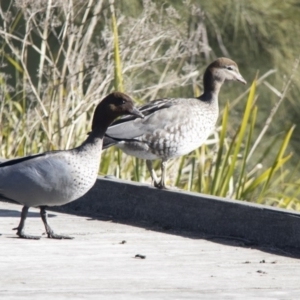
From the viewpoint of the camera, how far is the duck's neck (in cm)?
792

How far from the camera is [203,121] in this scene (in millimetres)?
7469

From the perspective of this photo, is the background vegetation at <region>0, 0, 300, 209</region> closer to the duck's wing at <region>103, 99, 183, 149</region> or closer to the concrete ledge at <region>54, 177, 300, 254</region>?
the duck's wing at <region>103, 99, 183, 149</region>

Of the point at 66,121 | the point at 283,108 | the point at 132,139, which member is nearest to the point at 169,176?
the point at 66,121

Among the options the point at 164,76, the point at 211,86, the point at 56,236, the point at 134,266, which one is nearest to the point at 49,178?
the point at 56,236

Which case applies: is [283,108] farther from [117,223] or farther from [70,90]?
[117,223]

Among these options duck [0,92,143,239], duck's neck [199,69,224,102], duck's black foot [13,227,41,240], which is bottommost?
duck's black foot [13,227,41,240]

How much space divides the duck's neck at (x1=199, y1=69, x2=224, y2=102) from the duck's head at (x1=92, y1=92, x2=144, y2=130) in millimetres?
2188

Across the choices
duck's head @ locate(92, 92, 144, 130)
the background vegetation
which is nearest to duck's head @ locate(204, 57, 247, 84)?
the background vegetation

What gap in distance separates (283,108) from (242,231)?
17.2 feet

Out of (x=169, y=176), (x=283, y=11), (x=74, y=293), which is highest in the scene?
(x=283, y=11)

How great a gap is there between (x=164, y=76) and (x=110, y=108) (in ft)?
13.9

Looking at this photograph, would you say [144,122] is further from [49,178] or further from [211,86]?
[49,178]

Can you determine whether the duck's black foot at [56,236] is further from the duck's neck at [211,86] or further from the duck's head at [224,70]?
the duck's head at [224,70]

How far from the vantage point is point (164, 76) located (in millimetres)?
9922
